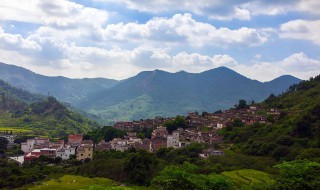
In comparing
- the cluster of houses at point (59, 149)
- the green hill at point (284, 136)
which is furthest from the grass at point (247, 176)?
the cluster of houses at point (59, 149)

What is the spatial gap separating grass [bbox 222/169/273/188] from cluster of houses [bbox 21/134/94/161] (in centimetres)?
2867

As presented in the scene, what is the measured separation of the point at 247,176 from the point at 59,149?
39763mm

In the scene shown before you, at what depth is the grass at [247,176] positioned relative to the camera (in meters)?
42.2

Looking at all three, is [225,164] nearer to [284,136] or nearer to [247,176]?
[247,176]

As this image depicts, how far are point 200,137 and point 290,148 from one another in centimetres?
2420

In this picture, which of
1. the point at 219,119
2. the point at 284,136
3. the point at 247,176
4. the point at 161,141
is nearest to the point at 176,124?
the point at 219,119

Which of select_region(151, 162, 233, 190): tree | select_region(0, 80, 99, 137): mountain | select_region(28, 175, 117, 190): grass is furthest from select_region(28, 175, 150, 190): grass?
select_region(0, 80, 99, 137): mountain

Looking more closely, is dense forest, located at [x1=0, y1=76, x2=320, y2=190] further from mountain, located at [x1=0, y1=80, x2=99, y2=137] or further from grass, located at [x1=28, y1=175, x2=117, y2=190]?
mountain, located at [x1=0, y1=80, x2=99, y2=137]

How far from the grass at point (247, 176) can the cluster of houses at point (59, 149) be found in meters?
28.7

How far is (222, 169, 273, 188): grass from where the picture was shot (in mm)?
42188

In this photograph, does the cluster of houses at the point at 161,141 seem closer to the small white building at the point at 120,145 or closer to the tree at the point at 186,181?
the small white building at the point at 120,145

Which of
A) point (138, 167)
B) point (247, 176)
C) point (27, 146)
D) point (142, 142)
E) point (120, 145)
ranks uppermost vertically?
point (142, 142)

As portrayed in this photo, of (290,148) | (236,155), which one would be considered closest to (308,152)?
(290,148)

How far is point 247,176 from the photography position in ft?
147
